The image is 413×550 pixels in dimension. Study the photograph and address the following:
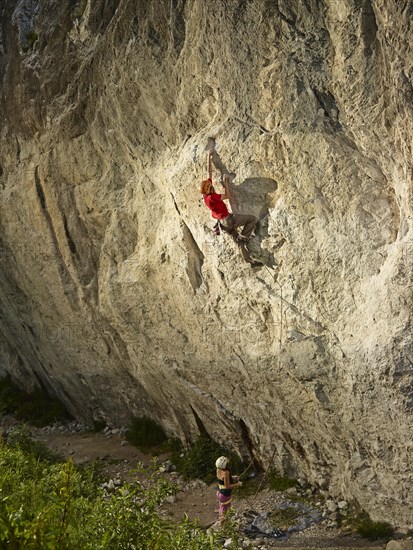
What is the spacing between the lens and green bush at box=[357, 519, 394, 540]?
1114cm

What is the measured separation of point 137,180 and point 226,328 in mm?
3703

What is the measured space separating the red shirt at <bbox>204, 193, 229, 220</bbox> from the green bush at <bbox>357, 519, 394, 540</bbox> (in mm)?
5631

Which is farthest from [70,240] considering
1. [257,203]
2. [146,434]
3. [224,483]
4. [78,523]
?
[78,523]

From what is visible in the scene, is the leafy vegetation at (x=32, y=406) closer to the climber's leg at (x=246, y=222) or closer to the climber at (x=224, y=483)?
the climber at (x=224, y=483)

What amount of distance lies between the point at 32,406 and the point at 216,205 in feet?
37.1

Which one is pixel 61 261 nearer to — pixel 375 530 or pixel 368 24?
pixel 375 530

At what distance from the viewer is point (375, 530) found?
11203 millimetres

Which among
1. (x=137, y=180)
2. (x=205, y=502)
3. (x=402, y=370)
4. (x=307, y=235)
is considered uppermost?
(x=137, y=180)

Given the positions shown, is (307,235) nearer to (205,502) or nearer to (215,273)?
(215,273)

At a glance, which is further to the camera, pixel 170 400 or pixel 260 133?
pixel 170 400

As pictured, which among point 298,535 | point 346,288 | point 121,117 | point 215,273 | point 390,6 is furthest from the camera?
point 121,117

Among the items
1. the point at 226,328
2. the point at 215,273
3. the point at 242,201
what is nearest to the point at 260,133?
the point at 242,201

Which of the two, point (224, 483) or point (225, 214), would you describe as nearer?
point (225, 214)

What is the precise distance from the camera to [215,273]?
42.5ft
